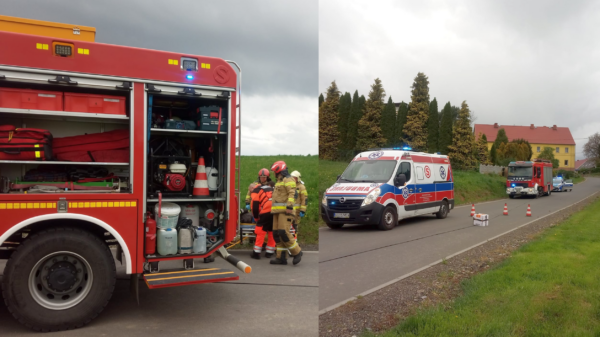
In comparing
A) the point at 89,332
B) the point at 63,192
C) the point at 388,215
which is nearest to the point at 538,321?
the point at 89,332

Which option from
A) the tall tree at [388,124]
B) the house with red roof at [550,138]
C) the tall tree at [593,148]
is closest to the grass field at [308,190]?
the tall tree at [388,124]

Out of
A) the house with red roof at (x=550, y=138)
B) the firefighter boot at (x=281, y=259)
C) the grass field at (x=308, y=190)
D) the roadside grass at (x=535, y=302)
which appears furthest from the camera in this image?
the grass field at (x=308, y=190)

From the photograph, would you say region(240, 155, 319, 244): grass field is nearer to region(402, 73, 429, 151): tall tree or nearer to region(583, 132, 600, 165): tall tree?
region(402, 73, 429, 151): tall tree

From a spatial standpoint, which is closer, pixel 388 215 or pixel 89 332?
pixel 89 332

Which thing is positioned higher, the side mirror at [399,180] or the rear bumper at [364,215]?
the side mirror at [399,180]

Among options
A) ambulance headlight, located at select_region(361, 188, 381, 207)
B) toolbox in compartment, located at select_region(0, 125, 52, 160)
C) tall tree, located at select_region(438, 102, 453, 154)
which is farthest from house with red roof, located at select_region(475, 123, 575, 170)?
ambulance headlight, located at select_region(361, 188, 381, 207)

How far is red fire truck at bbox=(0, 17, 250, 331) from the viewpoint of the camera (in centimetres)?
443

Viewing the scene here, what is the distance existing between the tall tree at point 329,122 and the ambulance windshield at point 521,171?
5.81 feet

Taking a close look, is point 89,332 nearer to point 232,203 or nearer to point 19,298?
point 19,298

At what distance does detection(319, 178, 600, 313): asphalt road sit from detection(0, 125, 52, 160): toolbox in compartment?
330 cm

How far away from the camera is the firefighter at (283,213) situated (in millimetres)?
7715

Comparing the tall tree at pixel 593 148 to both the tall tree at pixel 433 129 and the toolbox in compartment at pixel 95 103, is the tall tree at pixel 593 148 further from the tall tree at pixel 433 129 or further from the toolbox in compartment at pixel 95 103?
the toolbox in compartment at pixel 95 103

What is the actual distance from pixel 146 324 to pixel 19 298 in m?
1.22

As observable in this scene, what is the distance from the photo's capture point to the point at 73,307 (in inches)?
179
